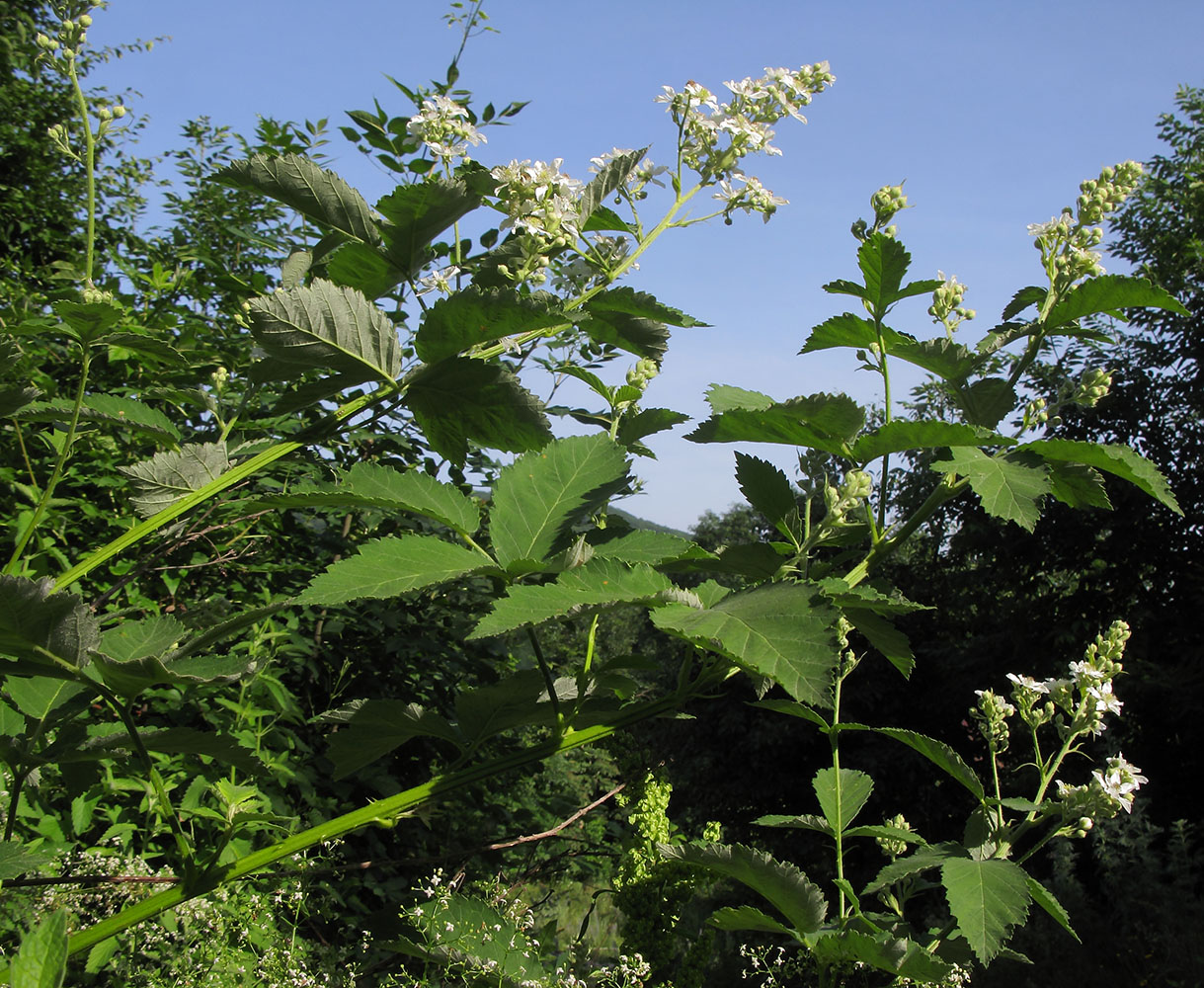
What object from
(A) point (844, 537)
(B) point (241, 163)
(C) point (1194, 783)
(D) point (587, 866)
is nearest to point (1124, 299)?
(A) point (844, 537)

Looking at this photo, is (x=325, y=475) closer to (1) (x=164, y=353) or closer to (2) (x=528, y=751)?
(1) (x=164, y=353)

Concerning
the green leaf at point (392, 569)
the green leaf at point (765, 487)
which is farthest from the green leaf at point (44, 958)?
the green leaf at point (765, 487)

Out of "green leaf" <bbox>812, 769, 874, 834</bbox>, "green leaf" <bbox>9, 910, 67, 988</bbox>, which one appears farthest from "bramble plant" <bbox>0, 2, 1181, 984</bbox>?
"green leaf" <bbox>812, 769, 874, 834</bbox>

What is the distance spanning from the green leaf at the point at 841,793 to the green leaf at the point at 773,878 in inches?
9.8

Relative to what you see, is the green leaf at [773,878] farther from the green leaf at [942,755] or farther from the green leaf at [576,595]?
the green leaf at [576,595]

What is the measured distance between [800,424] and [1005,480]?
0.23 meters

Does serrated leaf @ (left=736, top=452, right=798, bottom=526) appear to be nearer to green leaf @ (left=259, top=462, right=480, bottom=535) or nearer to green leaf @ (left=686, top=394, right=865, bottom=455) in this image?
green leaf @ (left=686, top=394, right=865, bottom=455)

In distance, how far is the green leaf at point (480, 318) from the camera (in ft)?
2.61

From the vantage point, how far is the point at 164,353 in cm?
100

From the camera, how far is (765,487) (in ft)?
3.43

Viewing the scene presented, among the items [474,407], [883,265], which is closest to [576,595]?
[474,407]

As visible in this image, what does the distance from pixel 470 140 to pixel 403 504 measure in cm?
57

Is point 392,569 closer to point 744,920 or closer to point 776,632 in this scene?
point 776,632

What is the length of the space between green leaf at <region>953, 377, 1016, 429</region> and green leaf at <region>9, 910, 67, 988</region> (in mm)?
1051
